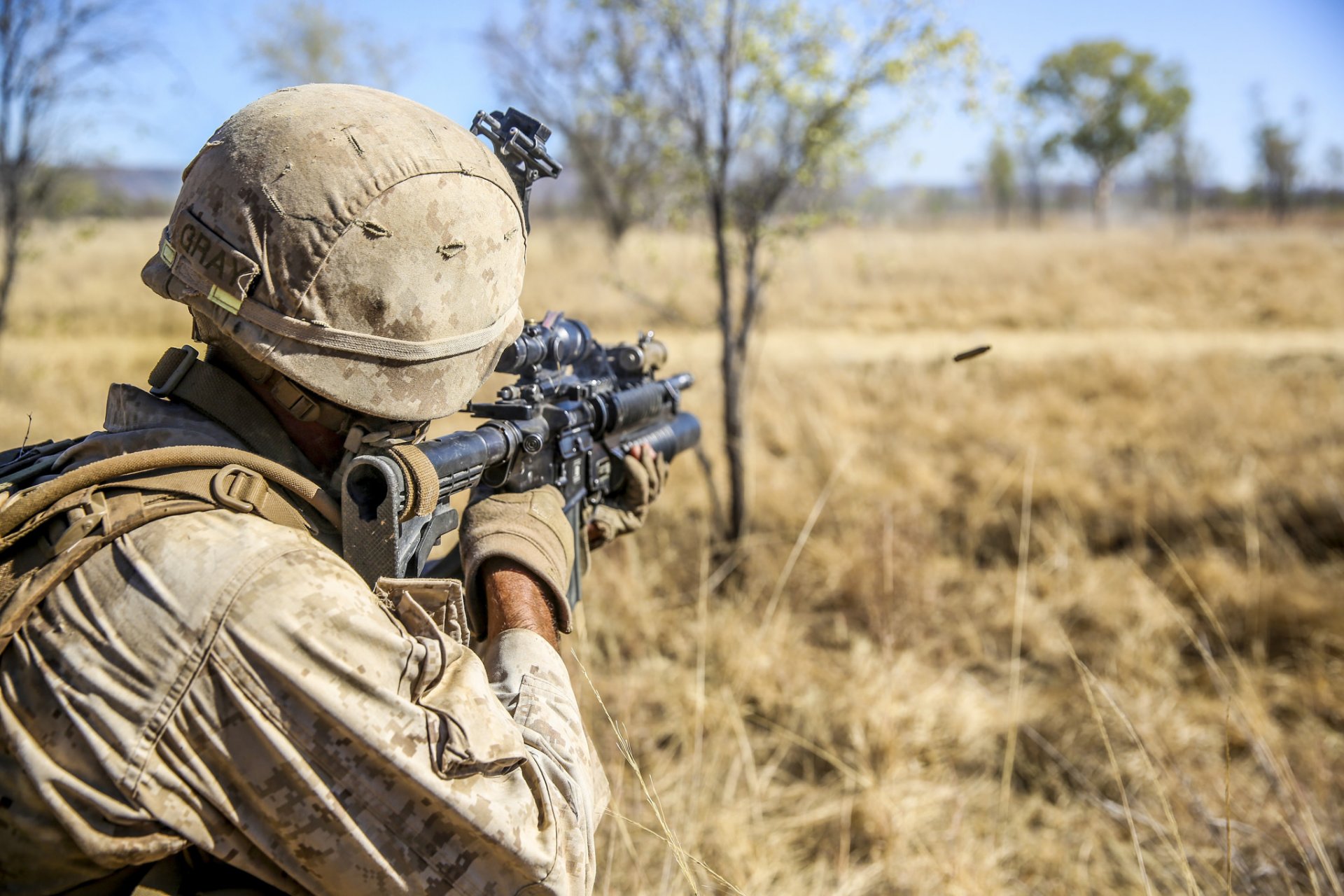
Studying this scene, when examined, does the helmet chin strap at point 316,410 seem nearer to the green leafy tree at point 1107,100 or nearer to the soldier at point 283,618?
the soldier at point 283,618

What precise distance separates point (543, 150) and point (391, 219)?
0.69 m

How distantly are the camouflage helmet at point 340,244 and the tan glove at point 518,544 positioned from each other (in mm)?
328

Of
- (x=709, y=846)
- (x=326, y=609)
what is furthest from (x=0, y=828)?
(x=709, y=846)

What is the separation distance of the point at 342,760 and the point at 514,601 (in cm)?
65

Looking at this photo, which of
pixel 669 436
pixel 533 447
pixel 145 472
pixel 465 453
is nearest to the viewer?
pixel 145 472

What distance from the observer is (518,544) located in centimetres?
189

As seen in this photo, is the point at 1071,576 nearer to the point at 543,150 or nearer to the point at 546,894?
the point at 543,150

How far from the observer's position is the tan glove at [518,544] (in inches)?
73.7

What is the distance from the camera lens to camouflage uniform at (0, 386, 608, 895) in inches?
44.3

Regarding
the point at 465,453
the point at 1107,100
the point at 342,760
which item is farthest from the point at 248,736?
the point at 1107,100

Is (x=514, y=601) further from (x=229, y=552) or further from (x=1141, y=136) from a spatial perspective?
(x=1141, y=136)

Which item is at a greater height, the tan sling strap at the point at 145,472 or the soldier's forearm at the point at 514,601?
the tan sling strap at the point at 145,472

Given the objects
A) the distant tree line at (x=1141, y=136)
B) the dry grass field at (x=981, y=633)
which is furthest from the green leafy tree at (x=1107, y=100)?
the dry grass field at (x=981, y=633)

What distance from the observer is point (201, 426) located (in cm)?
145
